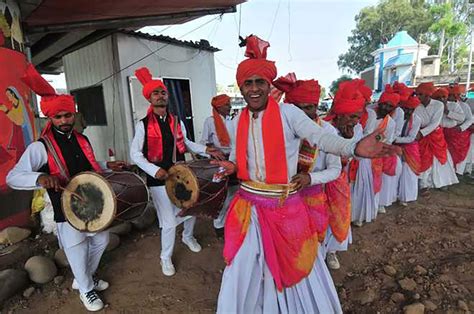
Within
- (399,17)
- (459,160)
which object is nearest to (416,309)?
(459,160)

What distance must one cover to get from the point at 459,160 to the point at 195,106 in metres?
6.47

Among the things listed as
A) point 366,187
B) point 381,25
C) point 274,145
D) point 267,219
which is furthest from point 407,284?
point 381,25

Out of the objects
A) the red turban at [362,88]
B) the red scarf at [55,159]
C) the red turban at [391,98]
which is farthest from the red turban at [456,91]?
the red scarf at [55,159]

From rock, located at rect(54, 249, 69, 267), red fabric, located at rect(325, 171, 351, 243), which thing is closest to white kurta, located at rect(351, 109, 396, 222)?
red fabric, located at rect(325, 171, 351, 243)

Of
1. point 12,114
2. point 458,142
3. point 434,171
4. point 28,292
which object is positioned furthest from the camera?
point 458,142

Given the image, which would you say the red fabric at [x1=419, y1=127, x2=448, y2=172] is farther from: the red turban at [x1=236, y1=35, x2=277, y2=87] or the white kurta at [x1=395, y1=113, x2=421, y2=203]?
the red turban at [x1=236, y1=35, x2=277, y2=87]

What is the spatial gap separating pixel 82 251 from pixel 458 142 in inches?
259

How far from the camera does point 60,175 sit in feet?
8.59

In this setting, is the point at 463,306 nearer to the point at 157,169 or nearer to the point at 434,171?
the point at 157,169

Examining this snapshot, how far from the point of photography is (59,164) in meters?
2.60

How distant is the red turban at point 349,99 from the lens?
3.11 m

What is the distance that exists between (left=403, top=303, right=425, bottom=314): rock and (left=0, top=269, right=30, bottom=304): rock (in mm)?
3492

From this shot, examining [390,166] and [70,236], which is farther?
[390,166]

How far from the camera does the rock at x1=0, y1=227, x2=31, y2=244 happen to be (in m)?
3.80
